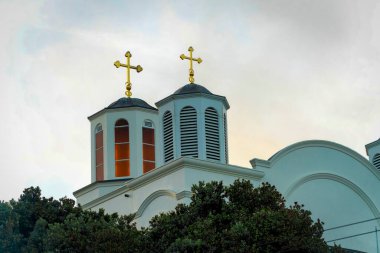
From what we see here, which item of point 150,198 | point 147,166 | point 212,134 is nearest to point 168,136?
point 212,134

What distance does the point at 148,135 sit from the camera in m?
42.6

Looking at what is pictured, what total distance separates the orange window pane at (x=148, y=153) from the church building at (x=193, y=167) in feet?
0.12

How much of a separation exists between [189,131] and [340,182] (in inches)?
231

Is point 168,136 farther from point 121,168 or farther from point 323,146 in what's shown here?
point 323,146

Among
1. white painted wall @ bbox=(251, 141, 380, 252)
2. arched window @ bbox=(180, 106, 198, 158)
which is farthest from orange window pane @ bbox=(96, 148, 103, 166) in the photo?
white painted wall @ bbox=(251, 141, 380, 252)

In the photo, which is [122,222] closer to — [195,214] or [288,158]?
[195,214]

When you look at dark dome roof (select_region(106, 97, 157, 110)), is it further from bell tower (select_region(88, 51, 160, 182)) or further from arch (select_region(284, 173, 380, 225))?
arch (select_region(284, 173, 380, 225))

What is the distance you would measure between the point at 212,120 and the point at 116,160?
4.54 meters

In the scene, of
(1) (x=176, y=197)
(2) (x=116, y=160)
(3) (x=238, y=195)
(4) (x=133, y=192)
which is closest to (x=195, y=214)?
(3) (x=238, y=195)

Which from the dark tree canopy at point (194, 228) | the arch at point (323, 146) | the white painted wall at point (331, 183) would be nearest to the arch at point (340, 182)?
the white painted wall at point (331, 183)

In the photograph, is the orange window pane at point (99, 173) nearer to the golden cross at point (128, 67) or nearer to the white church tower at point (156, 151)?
the white church tower at point (156, 151)

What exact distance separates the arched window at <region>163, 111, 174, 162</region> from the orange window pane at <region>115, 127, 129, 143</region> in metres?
2.80

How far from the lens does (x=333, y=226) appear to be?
40031 mm

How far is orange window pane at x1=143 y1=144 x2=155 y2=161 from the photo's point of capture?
4234 centimetres
